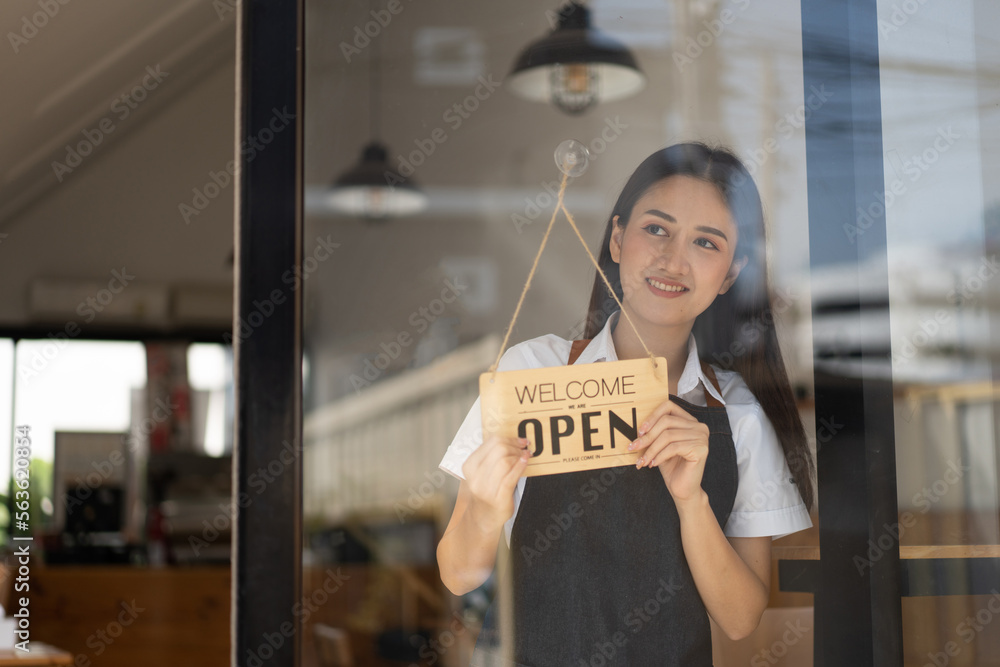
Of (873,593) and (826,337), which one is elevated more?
(826,337)

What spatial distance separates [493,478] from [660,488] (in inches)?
10.6

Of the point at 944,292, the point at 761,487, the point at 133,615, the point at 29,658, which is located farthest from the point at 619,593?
the point at 133,615

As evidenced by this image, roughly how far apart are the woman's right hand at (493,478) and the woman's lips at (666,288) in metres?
0.34

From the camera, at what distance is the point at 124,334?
4.84 metres

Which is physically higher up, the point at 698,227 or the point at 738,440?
the point at 698,227

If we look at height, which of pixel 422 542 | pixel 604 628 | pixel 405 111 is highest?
pixel 405 111

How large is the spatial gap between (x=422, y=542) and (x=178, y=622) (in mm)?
2821

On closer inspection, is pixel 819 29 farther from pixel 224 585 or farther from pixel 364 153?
pixel 224 585

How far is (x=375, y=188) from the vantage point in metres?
1.46

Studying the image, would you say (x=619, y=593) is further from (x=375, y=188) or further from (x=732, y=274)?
(x=375, y=188)

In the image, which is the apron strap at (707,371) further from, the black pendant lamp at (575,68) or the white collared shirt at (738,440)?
the black pendant lamp at (575,68)

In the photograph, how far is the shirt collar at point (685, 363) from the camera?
1353 millimetres

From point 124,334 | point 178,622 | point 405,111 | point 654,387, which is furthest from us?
point 124,334

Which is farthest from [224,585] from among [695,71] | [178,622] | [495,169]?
[695,71]
